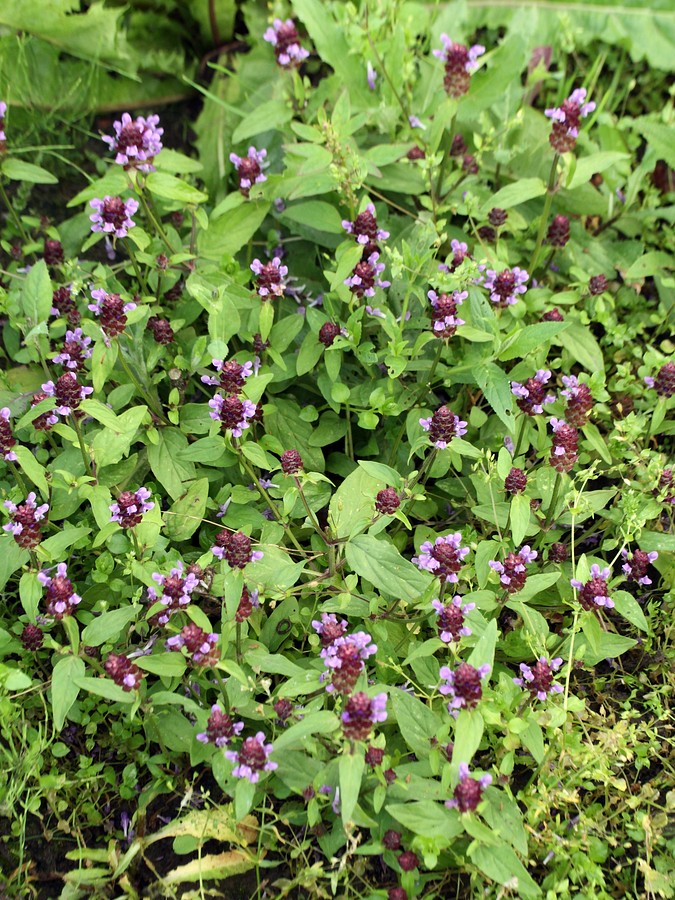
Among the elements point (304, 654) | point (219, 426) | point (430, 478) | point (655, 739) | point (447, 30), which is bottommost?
point (304, 654)

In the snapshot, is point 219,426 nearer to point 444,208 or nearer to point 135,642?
point 135,642

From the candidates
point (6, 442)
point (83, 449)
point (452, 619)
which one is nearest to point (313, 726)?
point (452, 619)

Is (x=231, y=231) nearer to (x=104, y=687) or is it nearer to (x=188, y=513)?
(x=188, y=513)

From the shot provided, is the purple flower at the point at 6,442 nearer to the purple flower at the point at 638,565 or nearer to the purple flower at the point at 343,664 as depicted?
the purple flower at the point at 343,664

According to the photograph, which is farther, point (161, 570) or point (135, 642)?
point (135, 642)

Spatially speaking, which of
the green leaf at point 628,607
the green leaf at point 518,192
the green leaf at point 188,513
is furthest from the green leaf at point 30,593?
the green leaf at point 518,192

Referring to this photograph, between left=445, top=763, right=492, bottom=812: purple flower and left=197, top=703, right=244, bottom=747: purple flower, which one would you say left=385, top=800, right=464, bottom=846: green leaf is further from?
left=197, top=703, right=244, bottom=747: purple flower

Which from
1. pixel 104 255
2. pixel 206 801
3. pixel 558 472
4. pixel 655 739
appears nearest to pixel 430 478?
pixel 558 472
